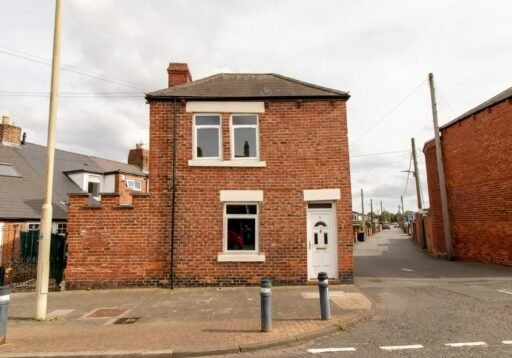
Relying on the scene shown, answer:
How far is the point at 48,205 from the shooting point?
8383 mm

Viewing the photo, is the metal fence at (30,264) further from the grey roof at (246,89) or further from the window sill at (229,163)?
the grey roof at (246,89)

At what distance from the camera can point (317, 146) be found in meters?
12.1

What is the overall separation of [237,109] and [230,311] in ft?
21.2

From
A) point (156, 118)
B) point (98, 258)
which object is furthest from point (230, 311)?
point (156, 118)

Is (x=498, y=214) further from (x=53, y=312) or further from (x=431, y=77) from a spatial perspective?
(x=53, y=312)

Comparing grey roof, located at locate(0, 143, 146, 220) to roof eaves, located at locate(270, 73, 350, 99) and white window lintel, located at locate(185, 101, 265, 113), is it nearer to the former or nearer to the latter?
white window lintel, located at locate(185, 101, 265, 113)

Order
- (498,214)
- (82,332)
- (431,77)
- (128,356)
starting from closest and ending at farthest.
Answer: (128,356) → (82,332) → (498,214) → (431,77)

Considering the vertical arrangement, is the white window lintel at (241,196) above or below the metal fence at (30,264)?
Answer: above

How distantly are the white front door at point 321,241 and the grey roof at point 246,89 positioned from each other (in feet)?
12.1

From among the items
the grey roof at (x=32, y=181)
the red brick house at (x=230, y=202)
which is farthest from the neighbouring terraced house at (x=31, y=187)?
the red brick house at (x=230, y=202)

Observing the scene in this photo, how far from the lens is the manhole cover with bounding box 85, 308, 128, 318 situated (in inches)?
332

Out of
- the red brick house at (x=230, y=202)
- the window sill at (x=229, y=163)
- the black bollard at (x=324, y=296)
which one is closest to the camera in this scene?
the black bollard at (x=324, y=296)

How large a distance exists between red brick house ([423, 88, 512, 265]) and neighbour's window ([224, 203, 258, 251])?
11.1 m

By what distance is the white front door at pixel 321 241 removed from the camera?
38.5 ft
